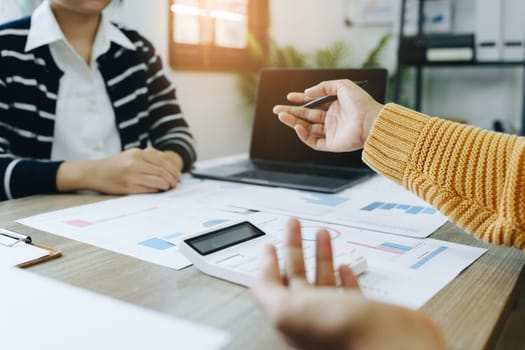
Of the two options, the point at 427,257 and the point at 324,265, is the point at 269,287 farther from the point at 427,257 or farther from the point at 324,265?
the point at 427,257

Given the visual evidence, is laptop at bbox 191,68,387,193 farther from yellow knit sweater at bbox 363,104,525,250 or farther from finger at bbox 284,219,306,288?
finger at bbox 284,219,306,288

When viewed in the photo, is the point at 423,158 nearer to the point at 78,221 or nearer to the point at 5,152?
the point at 78,221

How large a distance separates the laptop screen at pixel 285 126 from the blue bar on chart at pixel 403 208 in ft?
1.04

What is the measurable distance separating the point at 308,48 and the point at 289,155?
207 cm

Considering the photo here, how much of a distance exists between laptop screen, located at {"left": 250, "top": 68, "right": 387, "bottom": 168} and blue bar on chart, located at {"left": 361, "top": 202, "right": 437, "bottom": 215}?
12.5 inches

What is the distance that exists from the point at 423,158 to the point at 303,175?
1.50ft

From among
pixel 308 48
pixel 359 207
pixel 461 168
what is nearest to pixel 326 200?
pixel 359 207

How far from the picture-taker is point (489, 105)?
2.93 metres

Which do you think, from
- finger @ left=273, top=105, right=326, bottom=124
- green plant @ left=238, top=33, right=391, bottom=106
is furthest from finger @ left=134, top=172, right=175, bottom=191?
green plant @ left=238, top=33, right=391, bottom=106

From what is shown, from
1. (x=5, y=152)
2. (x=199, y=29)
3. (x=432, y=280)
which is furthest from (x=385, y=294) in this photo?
(x=199, y=29)

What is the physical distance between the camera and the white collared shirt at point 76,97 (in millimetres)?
1271

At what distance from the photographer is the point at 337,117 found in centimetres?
91

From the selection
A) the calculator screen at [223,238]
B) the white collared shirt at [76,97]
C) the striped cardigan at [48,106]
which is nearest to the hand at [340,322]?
the calculator screen at [223,238]

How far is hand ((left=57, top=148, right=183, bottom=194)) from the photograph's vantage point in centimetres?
100
